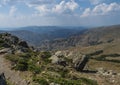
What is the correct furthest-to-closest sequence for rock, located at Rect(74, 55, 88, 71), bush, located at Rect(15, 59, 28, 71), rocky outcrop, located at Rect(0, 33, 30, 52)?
rocky outcrop, located at Rect(0, 33, 30, 52) < rock, located at Rect(74, 55, 88, 71) < bush, located at Rect(15, 59, 28, 71)

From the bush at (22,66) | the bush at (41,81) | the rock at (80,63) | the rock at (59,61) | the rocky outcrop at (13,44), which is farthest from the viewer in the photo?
the rocky outcrop at (13,44)

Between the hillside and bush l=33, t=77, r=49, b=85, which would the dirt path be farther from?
bush l=33, t=77, r=49, b=85

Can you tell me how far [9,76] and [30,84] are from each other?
5.31 metres

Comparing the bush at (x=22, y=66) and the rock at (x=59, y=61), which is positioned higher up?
the bush at (x=22, y=66)

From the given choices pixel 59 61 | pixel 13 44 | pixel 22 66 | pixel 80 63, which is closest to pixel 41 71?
pixel 22 66

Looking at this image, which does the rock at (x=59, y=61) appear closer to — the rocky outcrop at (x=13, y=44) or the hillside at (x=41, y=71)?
the hillside at (x=41, y=71)

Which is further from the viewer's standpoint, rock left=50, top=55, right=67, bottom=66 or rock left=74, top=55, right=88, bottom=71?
rock left=74, top=55, right=88, bottom=71

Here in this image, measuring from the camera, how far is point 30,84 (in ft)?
93.9

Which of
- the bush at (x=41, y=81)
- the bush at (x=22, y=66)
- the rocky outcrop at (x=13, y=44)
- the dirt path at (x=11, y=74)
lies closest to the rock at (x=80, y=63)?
the bush at (x=22, y=66)

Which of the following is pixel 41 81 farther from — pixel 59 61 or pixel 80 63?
pixel 80 63

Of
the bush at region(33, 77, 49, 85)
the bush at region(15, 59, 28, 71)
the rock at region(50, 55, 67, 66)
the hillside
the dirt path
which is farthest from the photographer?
the rock at region(50, 55, 67, 66)

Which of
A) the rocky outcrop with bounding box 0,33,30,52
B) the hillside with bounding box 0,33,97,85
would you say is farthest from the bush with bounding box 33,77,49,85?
the rocky outcrop with bounding box 0,33,30,52

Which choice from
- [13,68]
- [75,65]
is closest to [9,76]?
[13,68]

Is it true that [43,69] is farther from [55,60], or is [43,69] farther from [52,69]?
[55,60]
